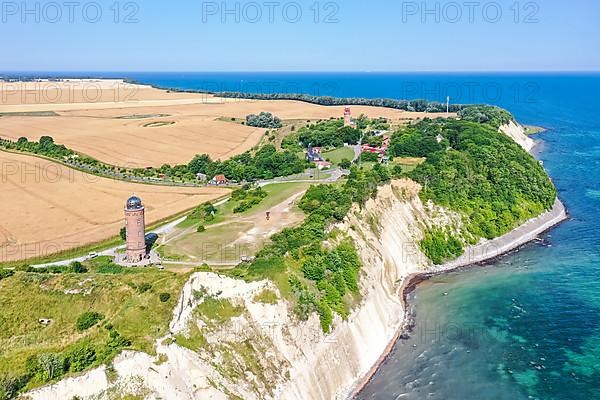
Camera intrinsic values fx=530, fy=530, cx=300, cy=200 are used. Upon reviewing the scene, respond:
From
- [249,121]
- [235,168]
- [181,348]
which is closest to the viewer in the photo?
[181,348]

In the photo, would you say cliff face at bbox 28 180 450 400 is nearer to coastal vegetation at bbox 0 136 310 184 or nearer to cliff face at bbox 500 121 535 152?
coastal vegetation at bbox 0 136 310 184

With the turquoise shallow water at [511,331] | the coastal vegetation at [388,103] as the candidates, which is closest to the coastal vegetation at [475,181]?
the turquoise shallow water at [511,331]

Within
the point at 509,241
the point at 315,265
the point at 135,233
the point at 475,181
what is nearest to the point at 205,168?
the point at 135,233

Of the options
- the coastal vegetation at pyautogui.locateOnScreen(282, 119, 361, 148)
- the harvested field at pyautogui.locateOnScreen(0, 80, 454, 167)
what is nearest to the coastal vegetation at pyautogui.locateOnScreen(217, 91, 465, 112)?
the harvested field at pyautogui.locateOnScreen(0, 80, 454, 167)

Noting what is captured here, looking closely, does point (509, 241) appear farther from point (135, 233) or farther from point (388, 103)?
point (388, 103)

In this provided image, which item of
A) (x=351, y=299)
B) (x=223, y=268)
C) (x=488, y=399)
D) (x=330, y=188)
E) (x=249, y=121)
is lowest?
(x=488, y=399)

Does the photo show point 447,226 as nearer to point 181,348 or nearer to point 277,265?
point 277,265

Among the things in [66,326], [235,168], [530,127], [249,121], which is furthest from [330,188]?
[530,127]
